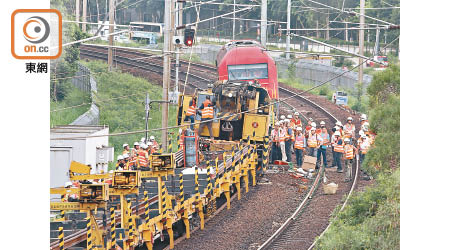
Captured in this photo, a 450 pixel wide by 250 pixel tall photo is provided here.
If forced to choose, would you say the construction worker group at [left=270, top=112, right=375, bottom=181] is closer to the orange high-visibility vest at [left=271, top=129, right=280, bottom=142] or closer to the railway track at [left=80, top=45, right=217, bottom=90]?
the orange high-visibility vest at [left=271, top=129, right=280, bottom=142]

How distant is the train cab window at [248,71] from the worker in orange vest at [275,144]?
4.76 m

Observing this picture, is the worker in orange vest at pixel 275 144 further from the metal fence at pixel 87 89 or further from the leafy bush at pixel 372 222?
the metal fence at pixel 87 89

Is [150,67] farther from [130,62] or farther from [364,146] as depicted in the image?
[364,146]

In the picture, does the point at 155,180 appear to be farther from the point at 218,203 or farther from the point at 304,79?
the point at 304,79

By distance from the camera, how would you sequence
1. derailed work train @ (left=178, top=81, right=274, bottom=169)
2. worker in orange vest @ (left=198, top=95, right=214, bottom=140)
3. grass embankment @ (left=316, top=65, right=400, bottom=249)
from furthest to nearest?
derailed work train @ (left=178, top=81, right=274, bottom=169) < worker in orange vest @ (left=198, top=95, right=214, bottom=140) < grass embankment @ (left=316, top=65, right=400, bottom=249)

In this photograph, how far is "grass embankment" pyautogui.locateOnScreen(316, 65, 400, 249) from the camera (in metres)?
13.3

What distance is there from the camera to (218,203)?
1983cm

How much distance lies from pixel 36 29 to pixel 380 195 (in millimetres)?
8081

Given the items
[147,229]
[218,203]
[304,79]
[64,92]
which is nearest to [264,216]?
[218,203]

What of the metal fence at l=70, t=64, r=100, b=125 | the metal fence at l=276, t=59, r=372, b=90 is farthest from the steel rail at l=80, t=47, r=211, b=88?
the metal fence at l=276, t=59, r=372, b=90

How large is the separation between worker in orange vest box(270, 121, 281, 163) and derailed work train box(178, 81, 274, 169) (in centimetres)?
88

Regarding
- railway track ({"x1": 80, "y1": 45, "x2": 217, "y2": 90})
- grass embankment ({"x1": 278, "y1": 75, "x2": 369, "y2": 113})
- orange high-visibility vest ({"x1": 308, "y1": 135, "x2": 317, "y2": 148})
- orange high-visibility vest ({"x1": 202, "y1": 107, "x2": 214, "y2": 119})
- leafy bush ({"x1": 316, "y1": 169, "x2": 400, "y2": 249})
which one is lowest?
leafy bush ({"x1": 316, "y1": 169, "x2": 400, "y2": 249})

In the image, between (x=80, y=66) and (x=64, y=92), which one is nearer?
(x=64, y=92)

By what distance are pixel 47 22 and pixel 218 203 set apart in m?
Answer: 10.3
